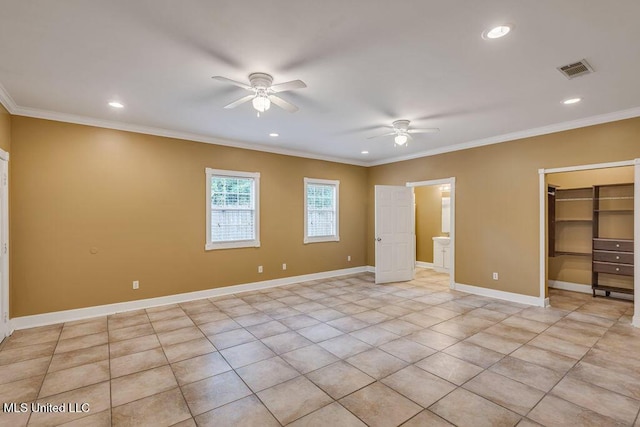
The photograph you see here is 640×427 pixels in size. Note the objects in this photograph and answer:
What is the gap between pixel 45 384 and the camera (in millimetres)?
2639

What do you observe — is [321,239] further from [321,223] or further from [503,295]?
[503,295]

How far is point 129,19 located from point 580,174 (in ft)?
24.1

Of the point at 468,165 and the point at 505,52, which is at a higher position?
the point at 505,52

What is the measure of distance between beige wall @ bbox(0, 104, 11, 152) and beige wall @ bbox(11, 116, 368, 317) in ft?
0.32

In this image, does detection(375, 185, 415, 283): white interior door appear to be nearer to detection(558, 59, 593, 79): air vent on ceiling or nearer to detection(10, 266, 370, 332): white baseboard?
detection(10, 266, 370, 332): white baseboard

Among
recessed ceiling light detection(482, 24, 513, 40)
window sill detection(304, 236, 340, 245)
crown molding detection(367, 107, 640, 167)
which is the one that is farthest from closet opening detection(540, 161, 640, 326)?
window sill detection(304, 236, 340, 245)

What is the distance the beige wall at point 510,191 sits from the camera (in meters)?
4.31

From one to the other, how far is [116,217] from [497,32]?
5222mm

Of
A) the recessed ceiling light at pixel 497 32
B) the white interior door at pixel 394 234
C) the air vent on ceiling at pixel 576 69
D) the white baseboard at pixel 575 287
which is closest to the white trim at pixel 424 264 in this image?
the white interior door at pixel 394 234

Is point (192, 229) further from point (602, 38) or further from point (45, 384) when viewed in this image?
point (602, 38)

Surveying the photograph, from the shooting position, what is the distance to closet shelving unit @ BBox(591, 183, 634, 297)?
5.01 m

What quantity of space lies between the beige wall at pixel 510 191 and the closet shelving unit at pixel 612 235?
140 centimetres

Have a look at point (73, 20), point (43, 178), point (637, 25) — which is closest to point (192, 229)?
point (43, 178)

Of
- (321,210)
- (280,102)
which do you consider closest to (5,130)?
(280,102)
